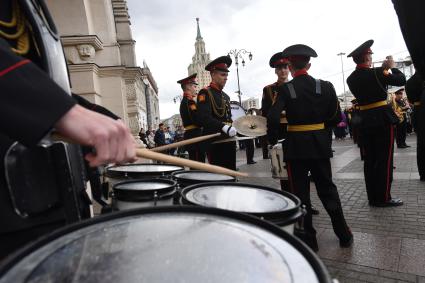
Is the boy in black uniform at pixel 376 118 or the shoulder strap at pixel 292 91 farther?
the boy in black uniform at pixel 376 118

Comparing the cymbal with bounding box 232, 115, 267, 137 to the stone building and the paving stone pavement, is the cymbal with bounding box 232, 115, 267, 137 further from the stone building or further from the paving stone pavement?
the stone building

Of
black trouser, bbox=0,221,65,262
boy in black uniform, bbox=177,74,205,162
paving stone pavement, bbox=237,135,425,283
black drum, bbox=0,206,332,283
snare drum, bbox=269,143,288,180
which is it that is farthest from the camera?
boy in black uniform, bbox=177,74,205,162

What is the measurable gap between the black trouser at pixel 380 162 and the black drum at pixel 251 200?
134 inches

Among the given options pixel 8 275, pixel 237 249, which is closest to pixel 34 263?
pixel 8 275

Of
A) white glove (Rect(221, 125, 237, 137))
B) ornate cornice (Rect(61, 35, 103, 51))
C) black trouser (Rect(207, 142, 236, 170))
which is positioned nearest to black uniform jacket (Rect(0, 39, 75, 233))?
white glove (Rect(221, 125, 237, 137))

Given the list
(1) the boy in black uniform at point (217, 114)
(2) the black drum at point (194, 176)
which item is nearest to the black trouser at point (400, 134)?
(1) the boy in black uniform at point (217, 114)

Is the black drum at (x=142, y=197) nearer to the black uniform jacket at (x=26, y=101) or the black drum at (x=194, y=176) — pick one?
the black drum at (x=194, y=176)

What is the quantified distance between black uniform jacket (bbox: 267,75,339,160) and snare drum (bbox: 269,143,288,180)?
0.45 meters

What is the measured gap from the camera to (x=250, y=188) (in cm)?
183

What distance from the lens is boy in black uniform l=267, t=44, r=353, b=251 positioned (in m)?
3.44

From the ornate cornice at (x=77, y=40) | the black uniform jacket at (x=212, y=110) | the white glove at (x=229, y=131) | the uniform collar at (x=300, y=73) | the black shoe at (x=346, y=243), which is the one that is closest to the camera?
the black shoe at (x=346, y=243)

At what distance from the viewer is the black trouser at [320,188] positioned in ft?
11.0

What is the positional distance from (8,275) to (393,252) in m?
3.22

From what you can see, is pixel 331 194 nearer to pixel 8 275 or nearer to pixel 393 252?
pixel 393 252
